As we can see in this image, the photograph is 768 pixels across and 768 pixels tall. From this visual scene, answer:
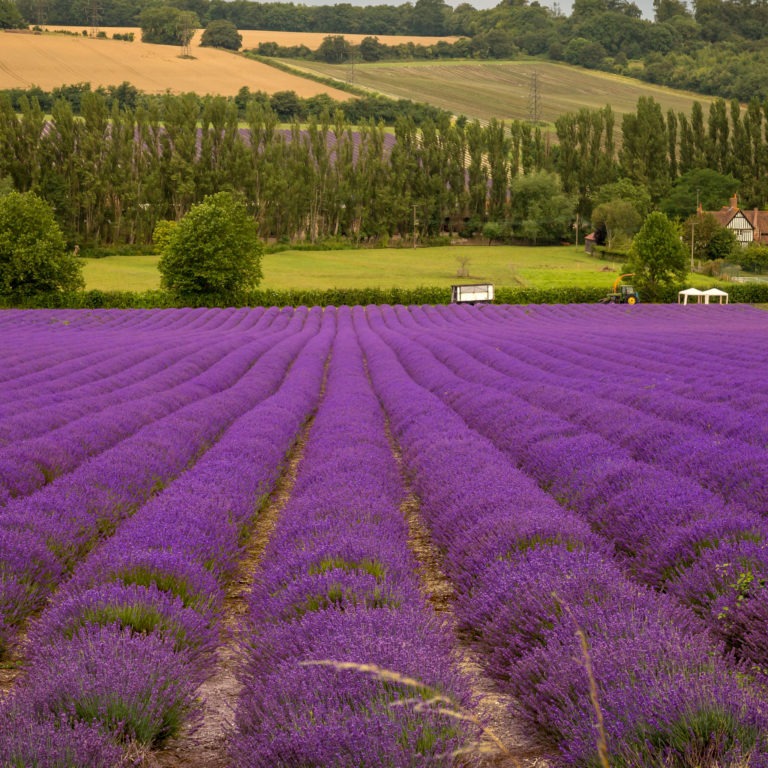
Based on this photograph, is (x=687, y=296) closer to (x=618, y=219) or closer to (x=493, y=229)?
(x=618, y=219)

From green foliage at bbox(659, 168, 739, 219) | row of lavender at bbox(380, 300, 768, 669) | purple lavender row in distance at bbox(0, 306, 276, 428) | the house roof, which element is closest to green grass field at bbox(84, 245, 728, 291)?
green foliage at bbox(659, 168, 739, 219)

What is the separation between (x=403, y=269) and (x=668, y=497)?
6662cm

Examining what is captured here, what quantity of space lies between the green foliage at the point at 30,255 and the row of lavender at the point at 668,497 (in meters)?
46.2

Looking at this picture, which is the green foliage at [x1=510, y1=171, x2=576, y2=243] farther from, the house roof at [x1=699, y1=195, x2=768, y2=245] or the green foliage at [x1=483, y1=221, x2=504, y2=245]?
the house roof at [x1=699, y1=195, x2=768, y2=245]

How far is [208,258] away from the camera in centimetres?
5294

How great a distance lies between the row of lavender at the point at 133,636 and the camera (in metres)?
Result: 2.54

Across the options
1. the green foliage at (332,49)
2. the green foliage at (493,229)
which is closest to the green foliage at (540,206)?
the green foliage at (493,229)

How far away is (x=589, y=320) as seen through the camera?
36781 mm

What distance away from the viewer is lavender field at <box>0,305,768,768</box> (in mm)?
2461

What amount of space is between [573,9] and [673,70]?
132ft

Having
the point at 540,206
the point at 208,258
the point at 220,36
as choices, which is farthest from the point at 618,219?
the point at 220,36

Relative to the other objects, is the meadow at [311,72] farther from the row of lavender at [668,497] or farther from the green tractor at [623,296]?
the row of lavender at [668,497]

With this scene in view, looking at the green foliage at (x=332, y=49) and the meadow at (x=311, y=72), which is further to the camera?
the green foliage at (x=332, y=49)

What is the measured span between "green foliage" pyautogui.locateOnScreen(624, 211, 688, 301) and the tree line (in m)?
25.8
